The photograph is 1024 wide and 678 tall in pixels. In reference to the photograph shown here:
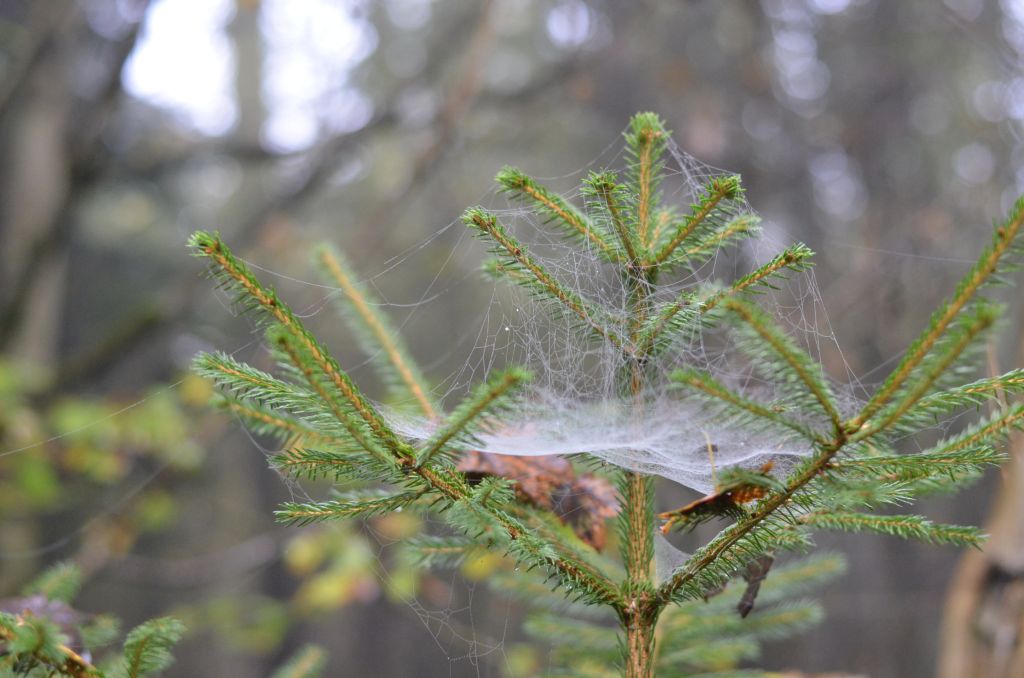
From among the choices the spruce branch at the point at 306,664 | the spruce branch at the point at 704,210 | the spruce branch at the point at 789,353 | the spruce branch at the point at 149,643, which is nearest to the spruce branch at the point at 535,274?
the spruce branch at the point at 704,210

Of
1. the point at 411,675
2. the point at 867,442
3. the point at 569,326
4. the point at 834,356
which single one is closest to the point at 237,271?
the point at 569,326

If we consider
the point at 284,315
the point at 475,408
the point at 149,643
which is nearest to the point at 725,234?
the point at 475,408

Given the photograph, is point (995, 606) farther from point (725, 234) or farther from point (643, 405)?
point (725, 234)

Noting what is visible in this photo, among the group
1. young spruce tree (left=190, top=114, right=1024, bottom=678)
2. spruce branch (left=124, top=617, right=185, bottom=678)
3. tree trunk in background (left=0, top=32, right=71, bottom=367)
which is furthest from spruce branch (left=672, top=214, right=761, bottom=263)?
tree trunk in background (left=0, top=32, right=71, bottom=367)

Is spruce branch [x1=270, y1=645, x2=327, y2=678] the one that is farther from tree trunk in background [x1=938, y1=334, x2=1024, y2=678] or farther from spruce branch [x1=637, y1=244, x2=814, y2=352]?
tree trunk in background [x1=938, y1=334, x2=1024, y2=678]

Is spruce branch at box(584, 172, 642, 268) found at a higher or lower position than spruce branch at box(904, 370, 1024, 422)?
higher

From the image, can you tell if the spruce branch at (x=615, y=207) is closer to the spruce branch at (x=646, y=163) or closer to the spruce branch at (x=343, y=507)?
Result: the spruce branch at (x=646, y=163)

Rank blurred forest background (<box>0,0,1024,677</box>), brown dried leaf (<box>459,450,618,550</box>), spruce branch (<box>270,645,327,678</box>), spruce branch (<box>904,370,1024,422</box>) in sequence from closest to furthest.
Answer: spruce branch (<box>904,370,1024,422</box>), brown dried leaf (<box>459,450,618,550</box>), spruce branch (<box>270,645,327,678</box>), blurred forest background (<box>0,0,1024,677</box>)
